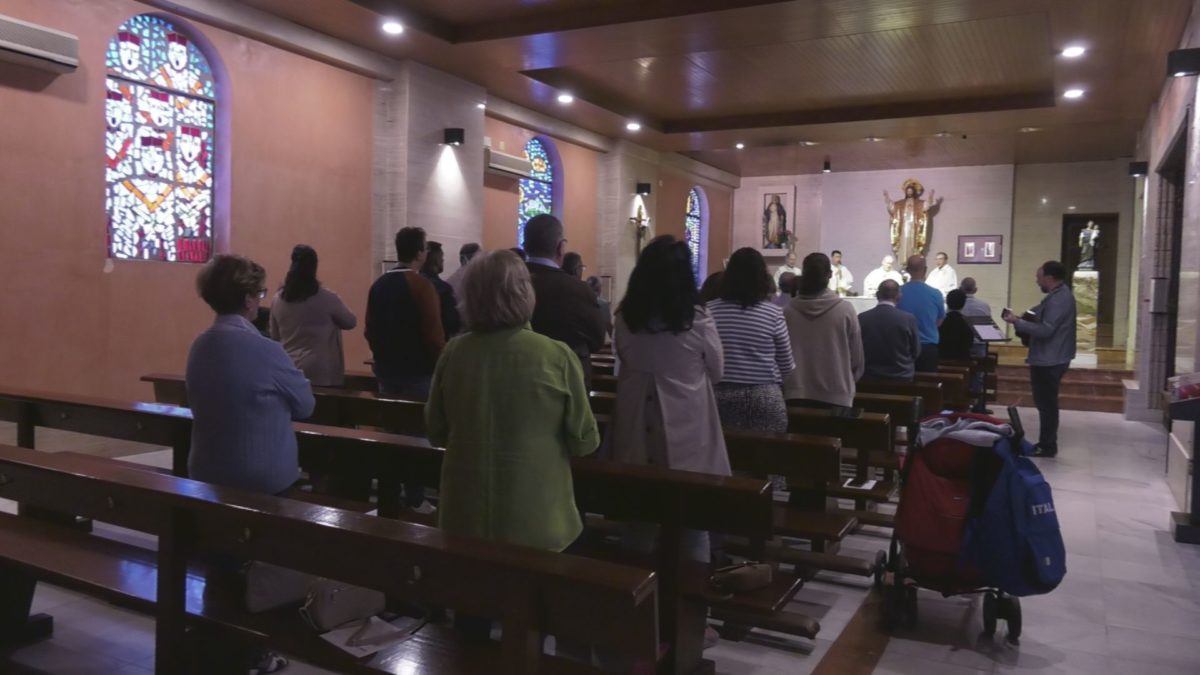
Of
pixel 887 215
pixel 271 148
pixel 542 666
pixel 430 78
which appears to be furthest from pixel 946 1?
pixel 887 215

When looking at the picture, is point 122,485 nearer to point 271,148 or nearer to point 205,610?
point 205,610

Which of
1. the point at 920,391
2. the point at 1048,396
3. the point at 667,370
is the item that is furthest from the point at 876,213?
the point at 667,370

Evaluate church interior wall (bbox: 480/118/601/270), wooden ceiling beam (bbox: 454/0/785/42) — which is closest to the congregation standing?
wooden ceiling beam (bbox: 454/0/785/42)

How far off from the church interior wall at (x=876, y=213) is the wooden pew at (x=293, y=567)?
15562 mm

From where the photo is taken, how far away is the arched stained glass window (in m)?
16.1

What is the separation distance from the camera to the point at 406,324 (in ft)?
14.4

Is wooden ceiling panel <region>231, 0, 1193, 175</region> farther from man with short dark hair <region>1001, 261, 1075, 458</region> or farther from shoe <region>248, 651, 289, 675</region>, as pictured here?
shoe <region>248, 651, 289, 675</region>

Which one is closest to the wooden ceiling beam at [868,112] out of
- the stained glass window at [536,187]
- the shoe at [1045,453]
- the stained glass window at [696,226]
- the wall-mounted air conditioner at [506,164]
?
the stained glass window at [536,187]

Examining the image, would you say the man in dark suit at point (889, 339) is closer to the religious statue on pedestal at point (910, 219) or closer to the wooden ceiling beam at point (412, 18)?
the wooden ceiling beam at point (412, 18)

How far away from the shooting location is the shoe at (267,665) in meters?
2.78

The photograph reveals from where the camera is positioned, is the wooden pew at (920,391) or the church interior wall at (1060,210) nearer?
the wooden pew at (920,391)

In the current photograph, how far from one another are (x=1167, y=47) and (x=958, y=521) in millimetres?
6944

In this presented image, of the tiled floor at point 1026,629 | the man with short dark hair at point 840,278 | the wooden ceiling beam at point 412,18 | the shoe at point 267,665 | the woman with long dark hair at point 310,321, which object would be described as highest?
the wooden ceiling beam at point 412,18

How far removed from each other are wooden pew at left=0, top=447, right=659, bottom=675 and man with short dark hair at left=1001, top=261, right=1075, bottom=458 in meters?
6.16
